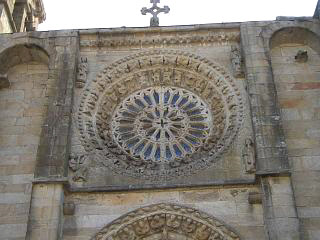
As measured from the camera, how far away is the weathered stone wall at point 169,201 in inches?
362

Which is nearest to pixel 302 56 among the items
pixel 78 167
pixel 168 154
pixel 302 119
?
pixel 302 119

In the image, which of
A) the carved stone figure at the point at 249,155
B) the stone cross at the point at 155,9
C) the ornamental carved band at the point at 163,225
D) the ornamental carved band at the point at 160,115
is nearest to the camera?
the ornamental carved band at the point at 163,225

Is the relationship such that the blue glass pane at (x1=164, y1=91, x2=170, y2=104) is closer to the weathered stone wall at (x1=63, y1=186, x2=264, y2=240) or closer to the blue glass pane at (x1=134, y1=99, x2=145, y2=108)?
the blue glass pane at (x1=134, y1=99, x2=145, y2=108)

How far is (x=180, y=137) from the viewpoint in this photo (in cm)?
1098

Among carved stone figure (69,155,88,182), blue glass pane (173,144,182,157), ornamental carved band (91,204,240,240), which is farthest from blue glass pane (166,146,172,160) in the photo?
carved stone figure (69,155,88,182)

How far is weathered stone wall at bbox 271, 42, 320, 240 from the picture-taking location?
941 cm

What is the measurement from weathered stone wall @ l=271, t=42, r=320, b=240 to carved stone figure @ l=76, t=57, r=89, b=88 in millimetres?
4109

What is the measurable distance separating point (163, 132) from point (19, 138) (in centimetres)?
295

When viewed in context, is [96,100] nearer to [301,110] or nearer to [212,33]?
[212,33]

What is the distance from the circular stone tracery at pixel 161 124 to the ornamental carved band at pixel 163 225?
1473 millimetres

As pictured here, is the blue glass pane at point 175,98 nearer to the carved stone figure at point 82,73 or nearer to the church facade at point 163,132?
the church facade at point 163,132

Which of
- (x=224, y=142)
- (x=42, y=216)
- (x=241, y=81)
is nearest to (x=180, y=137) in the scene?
(x=224, y=142)

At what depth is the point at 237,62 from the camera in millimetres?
11500

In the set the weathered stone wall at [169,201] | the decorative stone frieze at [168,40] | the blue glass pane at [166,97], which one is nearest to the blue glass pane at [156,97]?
the blue glass pane at [166,97]
